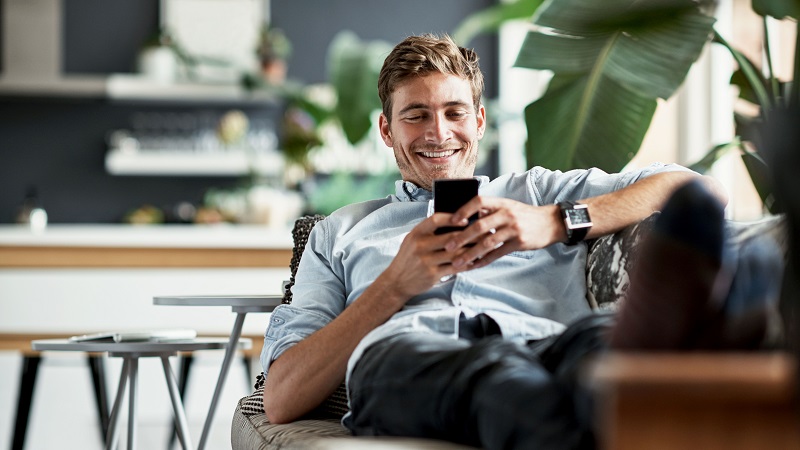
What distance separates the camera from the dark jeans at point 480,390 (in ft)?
3.81

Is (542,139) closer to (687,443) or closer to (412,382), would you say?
(412,382)

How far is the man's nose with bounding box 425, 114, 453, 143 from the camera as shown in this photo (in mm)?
2006

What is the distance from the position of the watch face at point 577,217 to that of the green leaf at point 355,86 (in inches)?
94.5

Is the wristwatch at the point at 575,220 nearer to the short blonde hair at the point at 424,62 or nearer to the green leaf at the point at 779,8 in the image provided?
the short blonde hair at the point at 424,62

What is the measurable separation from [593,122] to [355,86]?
78.2 inches

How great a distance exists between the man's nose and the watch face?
322mm

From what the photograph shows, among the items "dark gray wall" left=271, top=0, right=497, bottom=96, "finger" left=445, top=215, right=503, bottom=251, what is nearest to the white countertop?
"dark gray wall" left=271, top=0, right=497, bottom=96

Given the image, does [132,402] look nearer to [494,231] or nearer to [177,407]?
[177,407]

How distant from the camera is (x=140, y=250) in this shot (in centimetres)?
464

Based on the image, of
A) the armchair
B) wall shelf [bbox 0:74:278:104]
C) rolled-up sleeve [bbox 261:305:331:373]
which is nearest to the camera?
the armchair

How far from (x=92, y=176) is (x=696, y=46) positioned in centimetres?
437

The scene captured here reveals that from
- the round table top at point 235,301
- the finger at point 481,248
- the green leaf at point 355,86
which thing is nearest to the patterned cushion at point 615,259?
the finger at point 481,248

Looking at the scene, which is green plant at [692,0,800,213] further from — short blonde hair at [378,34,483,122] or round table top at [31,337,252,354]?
round table top at [31,337,252,354]

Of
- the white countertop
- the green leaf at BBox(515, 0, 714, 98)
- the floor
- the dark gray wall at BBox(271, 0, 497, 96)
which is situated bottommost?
the floor
